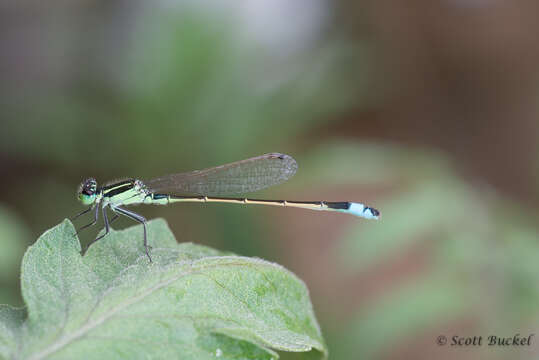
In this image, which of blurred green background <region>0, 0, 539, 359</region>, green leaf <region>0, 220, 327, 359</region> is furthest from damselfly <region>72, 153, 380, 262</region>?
green leaf <region>0, 220, 327, 359</region>

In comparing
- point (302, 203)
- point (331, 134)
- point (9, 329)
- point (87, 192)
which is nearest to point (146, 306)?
point (9, 329)

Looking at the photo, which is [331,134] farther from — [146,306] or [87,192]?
[146,306]

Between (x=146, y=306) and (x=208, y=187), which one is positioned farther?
(x=208, y=187)

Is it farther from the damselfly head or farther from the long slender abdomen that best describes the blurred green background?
the damselfly head

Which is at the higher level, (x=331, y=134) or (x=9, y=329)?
(x=9, y=329)

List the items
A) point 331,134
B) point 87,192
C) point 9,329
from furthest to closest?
point 331,134 < point 87,192 < point 9,329

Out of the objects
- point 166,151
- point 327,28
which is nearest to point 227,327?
point 166,151

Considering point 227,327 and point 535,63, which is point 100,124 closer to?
point 227,327
